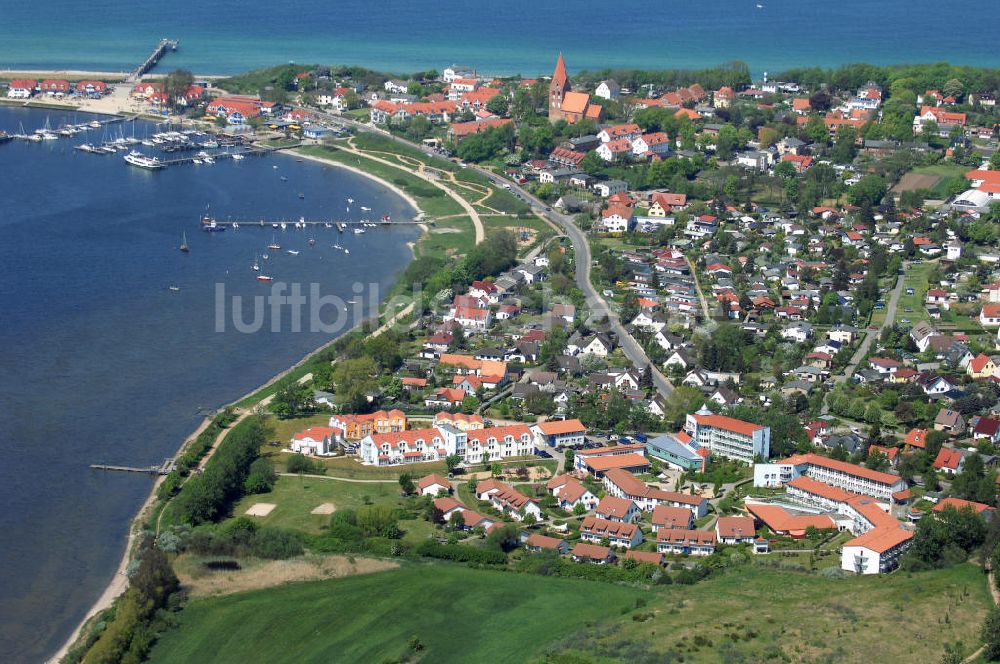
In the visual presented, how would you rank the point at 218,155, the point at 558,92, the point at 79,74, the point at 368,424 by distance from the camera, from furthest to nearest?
the point at 79,74 < the point at 558,92 < the point at 218,155 < the point at 368,424

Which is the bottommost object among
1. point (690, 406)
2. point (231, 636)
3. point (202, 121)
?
point (231, 636)

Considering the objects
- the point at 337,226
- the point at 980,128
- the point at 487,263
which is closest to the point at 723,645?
the point at 487,263

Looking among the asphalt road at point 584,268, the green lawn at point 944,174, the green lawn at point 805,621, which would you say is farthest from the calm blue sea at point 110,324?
the green lawn at point 944,174

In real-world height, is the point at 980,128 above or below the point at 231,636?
above

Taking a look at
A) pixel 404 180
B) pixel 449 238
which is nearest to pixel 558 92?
pixel 404 180

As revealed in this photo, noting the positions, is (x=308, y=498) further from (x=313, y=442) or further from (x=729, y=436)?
(x=729, y=436)

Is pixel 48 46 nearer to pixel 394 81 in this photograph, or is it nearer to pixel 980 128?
pixel 394 81
